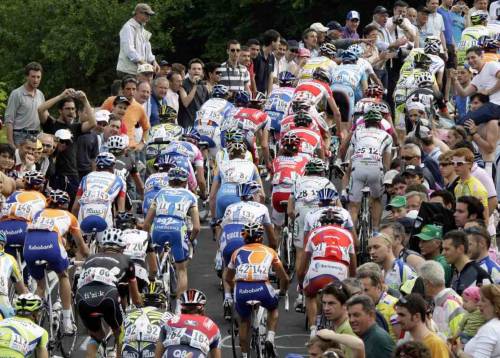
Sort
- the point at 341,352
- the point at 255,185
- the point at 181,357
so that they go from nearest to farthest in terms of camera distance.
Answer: the point at 341,352, the point at 181,357, the point at 255,185

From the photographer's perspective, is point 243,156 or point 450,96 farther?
point 450,96

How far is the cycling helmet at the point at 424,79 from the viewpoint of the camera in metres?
26.7

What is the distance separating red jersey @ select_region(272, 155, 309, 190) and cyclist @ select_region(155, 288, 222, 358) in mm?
6173

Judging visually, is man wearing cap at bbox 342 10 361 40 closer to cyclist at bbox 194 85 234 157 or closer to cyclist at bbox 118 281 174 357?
cyclist at bbox 194 85 234 157

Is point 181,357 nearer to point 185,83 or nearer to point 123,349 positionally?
point 123,349

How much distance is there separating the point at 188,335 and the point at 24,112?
31.5 ft

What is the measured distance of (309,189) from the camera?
21781 millimetres

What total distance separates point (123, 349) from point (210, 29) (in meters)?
27.5

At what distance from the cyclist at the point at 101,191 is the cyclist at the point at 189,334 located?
5.24 metres

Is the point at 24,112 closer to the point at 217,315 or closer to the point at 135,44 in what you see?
the point at 135,44

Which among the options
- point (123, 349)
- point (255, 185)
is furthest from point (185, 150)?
point (123, 349)

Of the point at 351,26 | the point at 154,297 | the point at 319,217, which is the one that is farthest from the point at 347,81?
the point at 154,297

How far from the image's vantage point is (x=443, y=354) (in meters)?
14.0

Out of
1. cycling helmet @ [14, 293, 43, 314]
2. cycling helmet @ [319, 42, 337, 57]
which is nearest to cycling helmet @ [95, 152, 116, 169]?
cycling helmet @ [14, 293, 43, 314]
